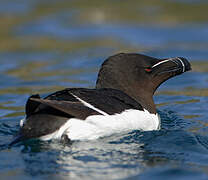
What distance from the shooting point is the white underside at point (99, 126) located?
5.79 m

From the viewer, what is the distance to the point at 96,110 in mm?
5895

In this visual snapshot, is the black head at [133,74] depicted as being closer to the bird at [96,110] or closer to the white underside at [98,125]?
the bird at [96,110]

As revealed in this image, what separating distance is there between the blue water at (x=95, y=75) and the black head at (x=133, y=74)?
0.61 metres

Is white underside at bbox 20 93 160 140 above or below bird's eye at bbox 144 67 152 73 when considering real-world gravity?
below

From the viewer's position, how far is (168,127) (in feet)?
23.1

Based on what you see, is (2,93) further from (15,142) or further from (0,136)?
(15,142)

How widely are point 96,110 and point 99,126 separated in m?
0.20

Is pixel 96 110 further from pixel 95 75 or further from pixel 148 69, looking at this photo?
pixel 95 75

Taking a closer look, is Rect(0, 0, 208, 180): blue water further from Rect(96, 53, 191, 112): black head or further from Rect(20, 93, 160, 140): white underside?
Rect(96, 53, 191, 112): black head

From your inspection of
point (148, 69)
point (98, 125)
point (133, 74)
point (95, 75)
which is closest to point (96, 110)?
point (98, 125)

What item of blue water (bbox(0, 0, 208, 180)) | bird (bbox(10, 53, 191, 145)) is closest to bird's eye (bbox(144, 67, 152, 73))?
bird (bbox(10, 53, 191, 145))

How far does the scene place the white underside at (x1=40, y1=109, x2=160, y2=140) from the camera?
228 inches

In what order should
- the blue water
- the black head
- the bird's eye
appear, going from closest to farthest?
the blue water < the black head < the bird's eye

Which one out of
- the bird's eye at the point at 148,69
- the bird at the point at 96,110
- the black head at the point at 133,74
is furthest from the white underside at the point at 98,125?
the bird's eye at the point at 148,69
